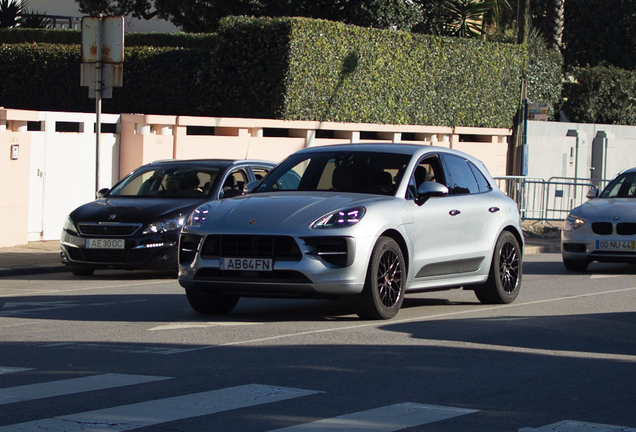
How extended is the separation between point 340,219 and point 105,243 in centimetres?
522

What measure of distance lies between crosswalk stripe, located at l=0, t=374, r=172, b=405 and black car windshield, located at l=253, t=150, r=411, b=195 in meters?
3.90

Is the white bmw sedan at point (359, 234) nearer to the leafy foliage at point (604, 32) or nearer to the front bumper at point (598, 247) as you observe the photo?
the front bumper at point (598, 247)

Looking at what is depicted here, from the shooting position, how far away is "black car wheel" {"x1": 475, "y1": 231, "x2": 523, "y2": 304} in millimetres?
11352

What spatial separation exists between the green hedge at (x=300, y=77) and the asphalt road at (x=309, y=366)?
40.3 feet

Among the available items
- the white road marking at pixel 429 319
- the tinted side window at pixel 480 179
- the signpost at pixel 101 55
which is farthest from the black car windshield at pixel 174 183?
the white road marking at pixel 429 319

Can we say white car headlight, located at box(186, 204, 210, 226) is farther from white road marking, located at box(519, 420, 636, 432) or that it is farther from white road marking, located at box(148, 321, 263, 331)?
white road marking, located at box(519, 420, 636, 432)

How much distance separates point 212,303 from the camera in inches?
401

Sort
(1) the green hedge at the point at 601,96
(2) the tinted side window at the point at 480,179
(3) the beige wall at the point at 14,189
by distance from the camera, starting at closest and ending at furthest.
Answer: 1. (2) the tinted side window at the point at 480,179
2. (3) the beige wall at the point at 14,189
3. (1) the green hedge at the point at 601,96

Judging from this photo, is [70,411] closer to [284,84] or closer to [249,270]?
[249,270]

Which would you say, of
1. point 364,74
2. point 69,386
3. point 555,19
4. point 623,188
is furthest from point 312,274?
point 555,19

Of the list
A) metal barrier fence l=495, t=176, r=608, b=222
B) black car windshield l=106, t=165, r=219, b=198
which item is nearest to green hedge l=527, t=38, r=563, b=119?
metal barrier fence l=495, t=176, r=608, b=222

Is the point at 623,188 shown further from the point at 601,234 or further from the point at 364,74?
the point at 364,74

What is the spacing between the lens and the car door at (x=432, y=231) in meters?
10.2

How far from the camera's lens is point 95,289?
12.8m
